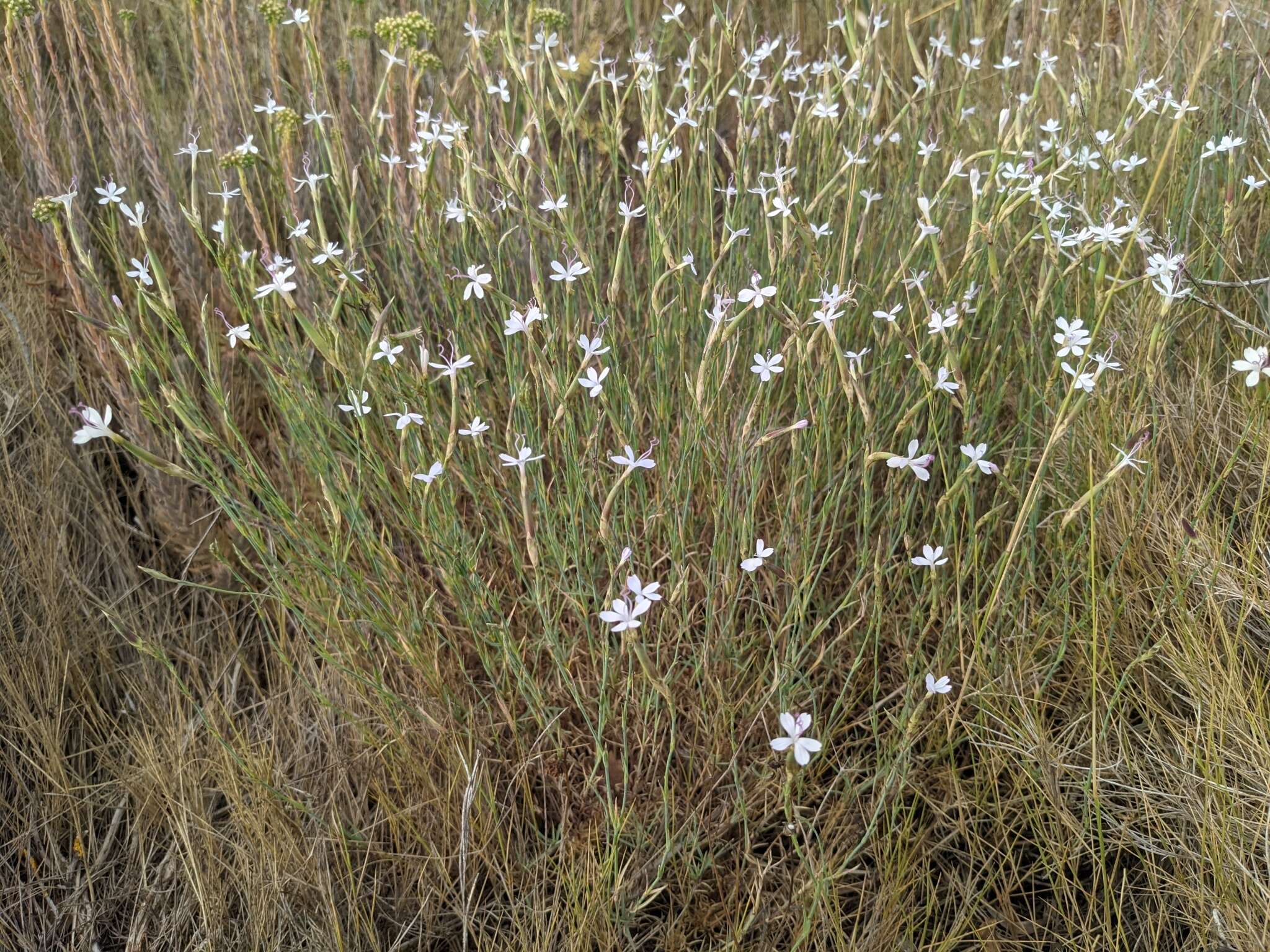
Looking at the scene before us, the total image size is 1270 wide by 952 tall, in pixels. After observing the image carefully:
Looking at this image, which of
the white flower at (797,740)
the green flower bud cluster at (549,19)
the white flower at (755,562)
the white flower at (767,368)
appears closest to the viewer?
the white flower at (797,740)

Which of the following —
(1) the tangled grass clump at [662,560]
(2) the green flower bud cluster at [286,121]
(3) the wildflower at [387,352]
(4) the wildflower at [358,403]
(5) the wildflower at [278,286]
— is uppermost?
(2) the green flower bud cluster at [286,121]

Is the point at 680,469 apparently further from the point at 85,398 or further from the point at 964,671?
the point at 85,398

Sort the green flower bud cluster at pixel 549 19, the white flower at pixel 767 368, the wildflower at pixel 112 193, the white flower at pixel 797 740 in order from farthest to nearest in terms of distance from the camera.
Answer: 1. the green flower bud cluster at pixel 549 19
2. the wildflower at pixel 112 193
3. the white flower at pixel 767 368
4. the white flower at pixel 797 740

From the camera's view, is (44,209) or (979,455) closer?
(979,455)

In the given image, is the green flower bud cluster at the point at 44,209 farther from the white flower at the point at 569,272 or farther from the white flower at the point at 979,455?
the white flower at the point at 979,455

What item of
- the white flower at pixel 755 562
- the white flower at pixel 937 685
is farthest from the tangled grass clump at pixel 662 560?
the white flower at pixel 755 562

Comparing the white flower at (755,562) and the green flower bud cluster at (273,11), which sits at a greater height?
the green flower bud cluster at (273,11)

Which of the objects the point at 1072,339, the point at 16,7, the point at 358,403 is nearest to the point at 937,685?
the point at 1072,339

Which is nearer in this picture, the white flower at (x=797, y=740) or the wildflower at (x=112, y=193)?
the white flower at (x=797, y=740)

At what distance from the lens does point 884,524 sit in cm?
183

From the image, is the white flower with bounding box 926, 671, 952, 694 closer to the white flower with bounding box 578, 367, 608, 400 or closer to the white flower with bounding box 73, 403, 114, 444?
the white flower with bounding box 578, 367, 608, 400

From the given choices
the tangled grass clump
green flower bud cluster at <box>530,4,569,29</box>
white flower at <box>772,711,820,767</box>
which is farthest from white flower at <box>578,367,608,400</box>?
green flower bud cluster at <box>530,4,569,29</box>

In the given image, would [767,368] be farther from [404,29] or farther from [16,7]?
[16,7]

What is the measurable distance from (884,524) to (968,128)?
1.33 m
